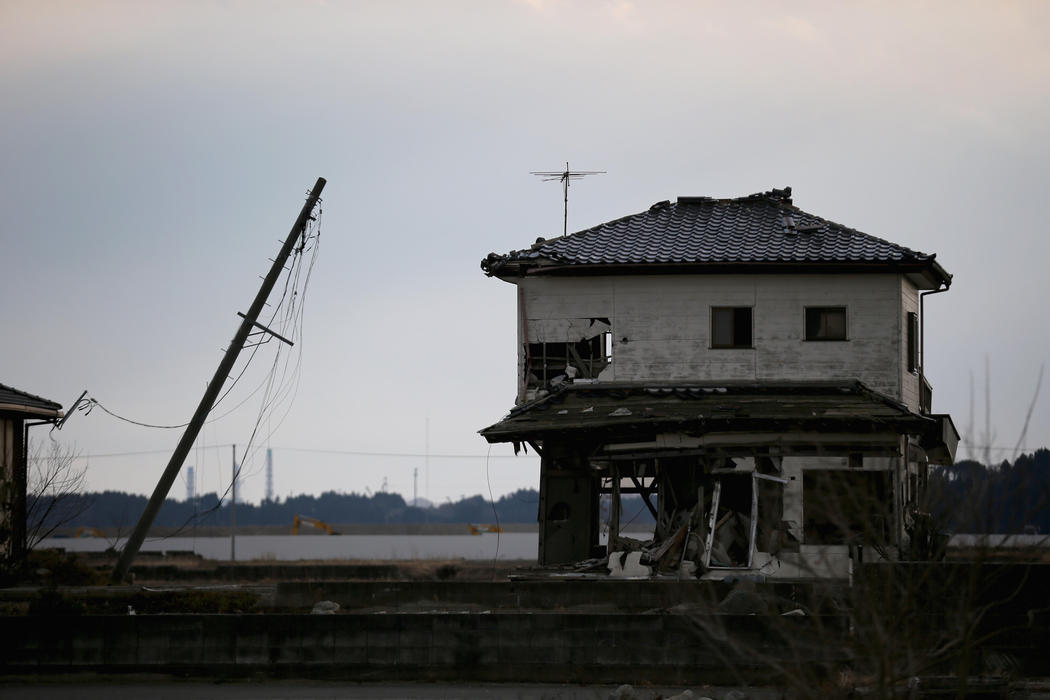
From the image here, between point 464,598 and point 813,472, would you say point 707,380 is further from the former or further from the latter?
point 464,598

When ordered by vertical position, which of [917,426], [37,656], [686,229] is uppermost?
[686,229]

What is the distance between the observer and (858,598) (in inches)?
417

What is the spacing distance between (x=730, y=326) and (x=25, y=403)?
59.3ft

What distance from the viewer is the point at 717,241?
106 ft

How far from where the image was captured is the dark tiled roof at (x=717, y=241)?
3081cm

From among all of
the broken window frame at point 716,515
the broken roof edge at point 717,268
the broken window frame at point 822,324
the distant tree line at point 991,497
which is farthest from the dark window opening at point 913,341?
the distant tree line at point 991,497

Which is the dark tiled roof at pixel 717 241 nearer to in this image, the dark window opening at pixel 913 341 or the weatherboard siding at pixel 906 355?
the weatherboard siding at pixel 906 355

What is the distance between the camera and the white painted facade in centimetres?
3069

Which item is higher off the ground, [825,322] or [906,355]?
[825,322]

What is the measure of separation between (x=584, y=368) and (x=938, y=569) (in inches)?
631

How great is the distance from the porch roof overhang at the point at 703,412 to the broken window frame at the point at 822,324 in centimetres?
122

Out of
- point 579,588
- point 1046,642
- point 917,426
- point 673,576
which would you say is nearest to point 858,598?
point 1046,642

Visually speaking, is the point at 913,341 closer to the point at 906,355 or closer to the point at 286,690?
the point at 906,355

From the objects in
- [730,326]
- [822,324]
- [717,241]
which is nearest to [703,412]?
[730,326]
